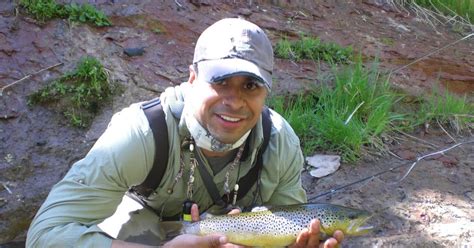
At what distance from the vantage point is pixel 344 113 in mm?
4336

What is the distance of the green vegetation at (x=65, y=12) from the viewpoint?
460cm

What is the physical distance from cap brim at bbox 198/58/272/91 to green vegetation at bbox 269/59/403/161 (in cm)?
195

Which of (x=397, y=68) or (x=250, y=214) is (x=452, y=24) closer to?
(x=397, y=68)

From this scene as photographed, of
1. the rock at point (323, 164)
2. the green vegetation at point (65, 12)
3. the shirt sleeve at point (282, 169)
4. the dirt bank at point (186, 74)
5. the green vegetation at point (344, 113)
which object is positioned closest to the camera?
the shirt sleeve at point (282, 169)

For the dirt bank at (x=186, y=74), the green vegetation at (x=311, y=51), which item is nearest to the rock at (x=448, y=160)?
the dirt bank at (x=186, y=74)

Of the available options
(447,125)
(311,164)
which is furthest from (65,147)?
(447,125)

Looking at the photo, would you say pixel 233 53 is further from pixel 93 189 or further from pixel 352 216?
pixel 352 216

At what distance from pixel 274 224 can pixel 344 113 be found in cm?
209

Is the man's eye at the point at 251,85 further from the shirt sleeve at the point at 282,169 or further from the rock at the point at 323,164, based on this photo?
the rock at the point at 323,164

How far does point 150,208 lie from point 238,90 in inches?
34.1

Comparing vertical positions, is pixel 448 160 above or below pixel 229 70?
below

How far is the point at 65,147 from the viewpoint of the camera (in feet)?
13.0

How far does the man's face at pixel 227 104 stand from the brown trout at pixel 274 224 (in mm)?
394

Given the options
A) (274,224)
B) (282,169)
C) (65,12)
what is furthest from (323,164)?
(65,12)
